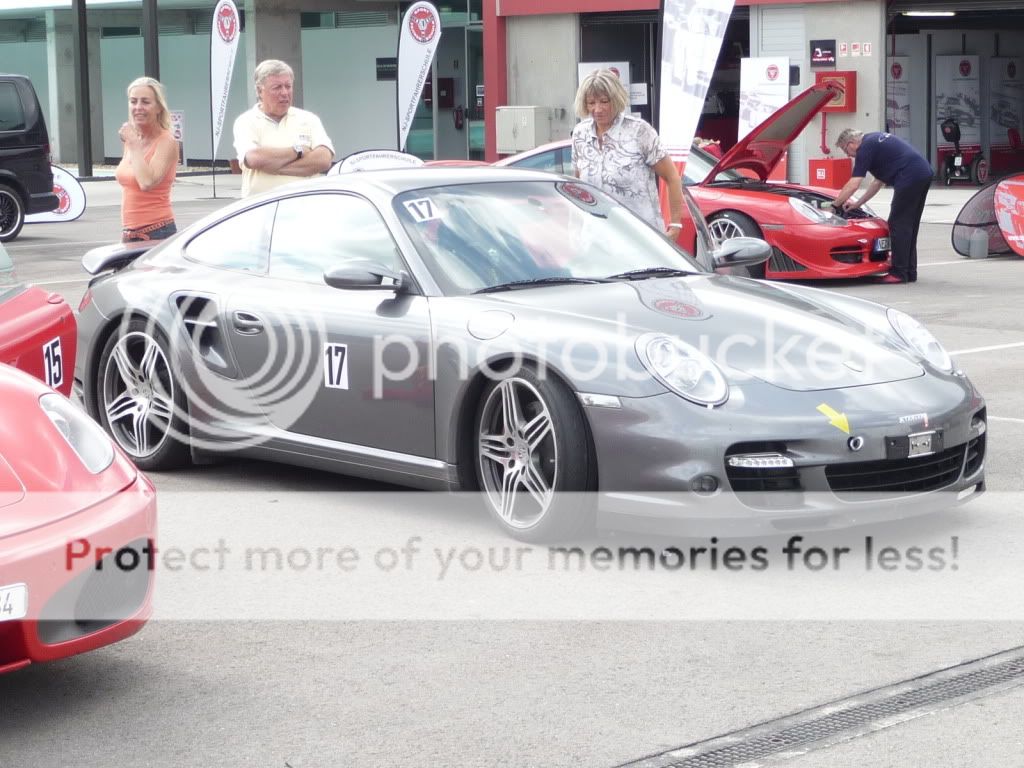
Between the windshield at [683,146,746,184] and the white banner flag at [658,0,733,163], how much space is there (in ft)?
4.06

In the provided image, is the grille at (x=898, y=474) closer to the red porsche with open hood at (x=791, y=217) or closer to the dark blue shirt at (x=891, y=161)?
the red porsche with open hood at (x=791, y=217)

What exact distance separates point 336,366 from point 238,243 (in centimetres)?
99

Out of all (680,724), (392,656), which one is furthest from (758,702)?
(392,656)

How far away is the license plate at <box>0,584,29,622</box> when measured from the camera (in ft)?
11.6

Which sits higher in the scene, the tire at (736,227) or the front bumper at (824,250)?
the tire at (736,227)

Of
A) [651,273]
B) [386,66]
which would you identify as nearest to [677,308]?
[651,273]

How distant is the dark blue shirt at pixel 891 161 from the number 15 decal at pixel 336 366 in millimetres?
8910

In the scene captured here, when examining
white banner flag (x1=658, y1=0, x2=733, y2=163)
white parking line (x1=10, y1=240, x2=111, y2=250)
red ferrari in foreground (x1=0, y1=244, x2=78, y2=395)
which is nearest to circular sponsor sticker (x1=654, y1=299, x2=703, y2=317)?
red ferrari in foreground (x1=0, y1=244, x2=78, y2=395)

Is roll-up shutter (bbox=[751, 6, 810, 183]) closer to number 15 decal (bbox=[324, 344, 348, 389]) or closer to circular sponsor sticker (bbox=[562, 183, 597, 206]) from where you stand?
circular sponsor sticker (bbox=[562, 183, 597, 206])

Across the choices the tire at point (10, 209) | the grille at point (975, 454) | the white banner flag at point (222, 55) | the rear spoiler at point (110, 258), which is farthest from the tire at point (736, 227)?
the white banner flag at point (222, 55)

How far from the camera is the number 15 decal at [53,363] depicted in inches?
212

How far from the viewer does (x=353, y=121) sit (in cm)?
3575

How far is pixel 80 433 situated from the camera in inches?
161

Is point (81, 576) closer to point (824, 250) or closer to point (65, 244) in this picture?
point (824, 250)
